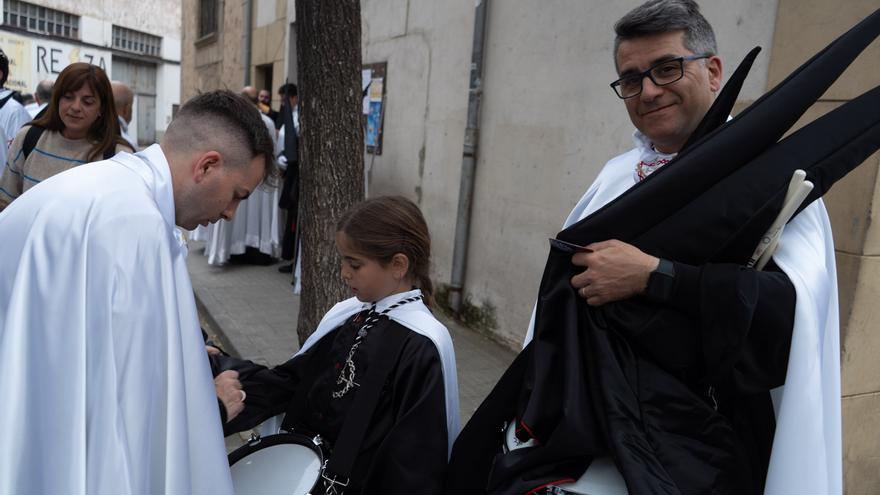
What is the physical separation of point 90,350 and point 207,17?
16.6 meters

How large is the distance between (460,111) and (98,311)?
5.00 m

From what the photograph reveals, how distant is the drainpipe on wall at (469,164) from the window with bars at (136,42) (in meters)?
28.9

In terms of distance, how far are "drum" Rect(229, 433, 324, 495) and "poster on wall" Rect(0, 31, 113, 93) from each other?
2573cm

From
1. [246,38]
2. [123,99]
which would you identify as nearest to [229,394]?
[123,99]

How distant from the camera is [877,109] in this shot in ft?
4.52

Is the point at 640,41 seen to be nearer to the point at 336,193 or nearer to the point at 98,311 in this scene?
the point at 98,311

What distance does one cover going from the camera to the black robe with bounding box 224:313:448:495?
1.82 meters

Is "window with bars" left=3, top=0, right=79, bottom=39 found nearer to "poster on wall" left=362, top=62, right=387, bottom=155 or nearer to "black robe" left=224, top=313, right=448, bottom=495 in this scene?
"poster on wall" left=362, top=62, right=387, bottom=155

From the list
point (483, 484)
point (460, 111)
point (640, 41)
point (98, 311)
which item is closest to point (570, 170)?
point (460, 111)

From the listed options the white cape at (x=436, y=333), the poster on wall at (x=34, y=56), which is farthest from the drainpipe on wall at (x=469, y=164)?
the poster on wall at (x=34, y=56)

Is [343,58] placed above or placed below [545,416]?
above

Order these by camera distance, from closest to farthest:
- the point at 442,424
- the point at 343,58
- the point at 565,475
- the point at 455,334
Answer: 1. the point at 565,475
2. the point at 442,424
3. the point at 343,58
4. the point at 455,334

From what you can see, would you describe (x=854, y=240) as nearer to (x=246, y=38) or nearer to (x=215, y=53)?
(x=246, y=38)

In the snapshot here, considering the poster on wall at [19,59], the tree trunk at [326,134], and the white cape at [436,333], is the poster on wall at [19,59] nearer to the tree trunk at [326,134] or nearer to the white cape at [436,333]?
the tree trunk at [326,134]
